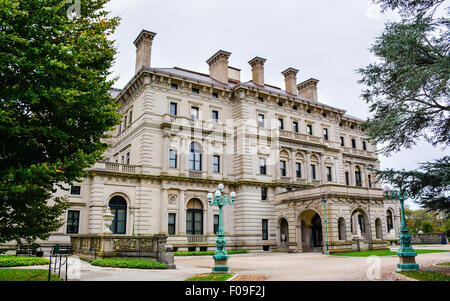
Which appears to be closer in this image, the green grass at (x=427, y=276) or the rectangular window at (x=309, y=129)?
the green grass at (x=427, y=276)

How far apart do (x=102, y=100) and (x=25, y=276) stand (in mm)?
7391

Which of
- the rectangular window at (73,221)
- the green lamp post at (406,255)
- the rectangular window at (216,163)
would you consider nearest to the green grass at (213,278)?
the green lamp post at (406,255)

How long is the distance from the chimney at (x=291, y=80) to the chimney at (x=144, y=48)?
1889 cm

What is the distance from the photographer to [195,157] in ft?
118

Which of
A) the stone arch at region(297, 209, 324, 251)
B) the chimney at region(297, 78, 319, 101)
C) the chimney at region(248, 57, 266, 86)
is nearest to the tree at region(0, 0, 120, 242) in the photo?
the stone arch at region(297, 209, 324, 251)

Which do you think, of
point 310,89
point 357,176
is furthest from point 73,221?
point 357,176

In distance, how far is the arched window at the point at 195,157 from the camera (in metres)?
35.7

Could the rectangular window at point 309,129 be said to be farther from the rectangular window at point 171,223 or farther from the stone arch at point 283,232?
the rectangular window at point 171,223

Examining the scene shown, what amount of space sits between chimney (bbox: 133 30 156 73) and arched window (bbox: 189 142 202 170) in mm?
9447

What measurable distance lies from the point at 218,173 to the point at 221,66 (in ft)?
41.8

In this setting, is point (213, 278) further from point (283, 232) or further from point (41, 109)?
point (283, 232)

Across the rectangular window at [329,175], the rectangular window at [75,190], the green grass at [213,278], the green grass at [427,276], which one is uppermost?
the rectangular window at [329,175]

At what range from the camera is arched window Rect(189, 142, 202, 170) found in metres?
35.7

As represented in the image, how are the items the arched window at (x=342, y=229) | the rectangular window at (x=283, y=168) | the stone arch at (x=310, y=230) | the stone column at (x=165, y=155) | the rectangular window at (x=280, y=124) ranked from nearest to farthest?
the arched window at (x=342, y=229), the stone column at (x=165, y=155), the stone arch at (x=310, y=230), the rectangular window at (x=283, y=168), the rectangular window at (x=280, y=124)
